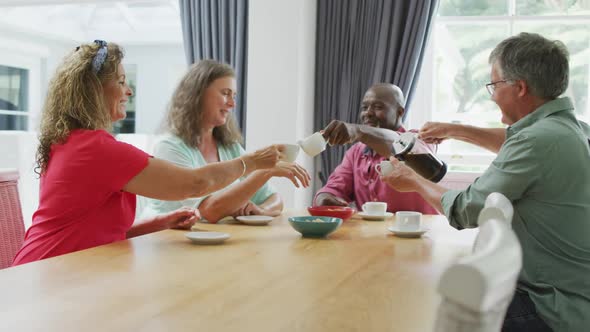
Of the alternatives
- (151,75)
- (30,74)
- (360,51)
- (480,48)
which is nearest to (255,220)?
(360,51)

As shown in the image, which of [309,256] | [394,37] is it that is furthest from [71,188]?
[394,37]

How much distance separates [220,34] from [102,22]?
3.59 meters

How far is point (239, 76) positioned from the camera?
13.3 ft

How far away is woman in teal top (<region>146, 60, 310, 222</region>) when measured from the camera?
8.02 feet

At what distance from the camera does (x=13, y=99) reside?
23.0 ft

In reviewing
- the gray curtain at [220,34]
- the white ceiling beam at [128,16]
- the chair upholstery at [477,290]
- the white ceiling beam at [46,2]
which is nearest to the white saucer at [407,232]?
the chair upholstery at [477,290]

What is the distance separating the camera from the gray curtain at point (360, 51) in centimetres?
377

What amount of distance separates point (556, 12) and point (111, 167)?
3.17m

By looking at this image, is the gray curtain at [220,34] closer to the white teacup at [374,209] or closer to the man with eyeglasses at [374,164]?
the man with eyeglasses at [374,164]

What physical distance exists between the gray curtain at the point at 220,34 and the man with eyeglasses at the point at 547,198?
8.66 feet

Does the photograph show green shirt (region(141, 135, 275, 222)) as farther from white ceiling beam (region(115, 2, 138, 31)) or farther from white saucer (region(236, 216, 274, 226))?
white ceiling beam (region(115, 2, 138, 31))

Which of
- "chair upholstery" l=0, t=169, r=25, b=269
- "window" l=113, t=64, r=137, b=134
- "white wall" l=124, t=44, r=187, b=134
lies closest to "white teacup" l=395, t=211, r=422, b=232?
"chair upholstery" l=0, t=169, r=25, b=269

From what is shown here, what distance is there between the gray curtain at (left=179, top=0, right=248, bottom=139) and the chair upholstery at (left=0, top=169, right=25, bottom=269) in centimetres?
208

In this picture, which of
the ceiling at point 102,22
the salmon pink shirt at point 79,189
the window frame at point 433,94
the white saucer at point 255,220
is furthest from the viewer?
the ceiling at point 102,22
